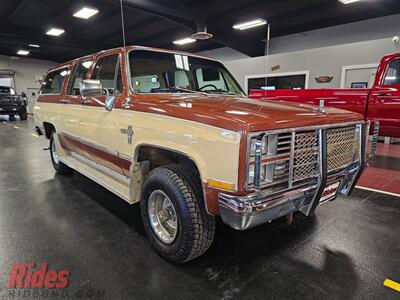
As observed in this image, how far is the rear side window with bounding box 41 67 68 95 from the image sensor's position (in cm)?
401

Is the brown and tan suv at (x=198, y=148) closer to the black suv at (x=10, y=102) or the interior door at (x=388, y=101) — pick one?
the interior door at (x=388, y=101)

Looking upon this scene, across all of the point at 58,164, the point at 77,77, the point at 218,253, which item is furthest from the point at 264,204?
the point at 58,164

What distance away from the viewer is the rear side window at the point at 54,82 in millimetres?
4005

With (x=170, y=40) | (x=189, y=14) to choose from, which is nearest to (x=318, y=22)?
(x=189, y=14)

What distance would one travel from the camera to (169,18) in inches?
361

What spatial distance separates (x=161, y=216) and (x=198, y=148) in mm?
884

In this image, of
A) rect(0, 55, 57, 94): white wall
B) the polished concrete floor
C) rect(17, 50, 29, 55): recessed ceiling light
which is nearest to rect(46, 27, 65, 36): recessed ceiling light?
rect(17, 50, 29, 55): recessed ceiling light

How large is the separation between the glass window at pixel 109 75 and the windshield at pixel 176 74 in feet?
0.71

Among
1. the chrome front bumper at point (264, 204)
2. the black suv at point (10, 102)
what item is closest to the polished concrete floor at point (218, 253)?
the chrome front bumper at point (264, 204)

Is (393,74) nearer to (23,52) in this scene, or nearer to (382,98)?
(382,98)

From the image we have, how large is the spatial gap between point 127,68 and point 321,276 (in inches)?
97.1

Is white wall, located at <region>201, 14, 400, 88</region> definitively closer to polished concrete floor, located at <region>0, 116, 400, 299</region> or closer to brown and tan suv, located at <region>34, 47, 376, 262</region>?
polished concrete floor, located at <region>0, 116, 400, 299</region>

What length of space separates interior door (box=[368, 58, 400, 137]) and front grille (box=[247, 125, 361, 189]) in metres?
2.91

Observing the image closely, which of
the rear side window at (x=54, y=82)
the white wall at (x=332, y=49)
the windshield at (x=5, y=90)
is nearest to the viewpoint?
the rear side window at (x=54, y=82)
